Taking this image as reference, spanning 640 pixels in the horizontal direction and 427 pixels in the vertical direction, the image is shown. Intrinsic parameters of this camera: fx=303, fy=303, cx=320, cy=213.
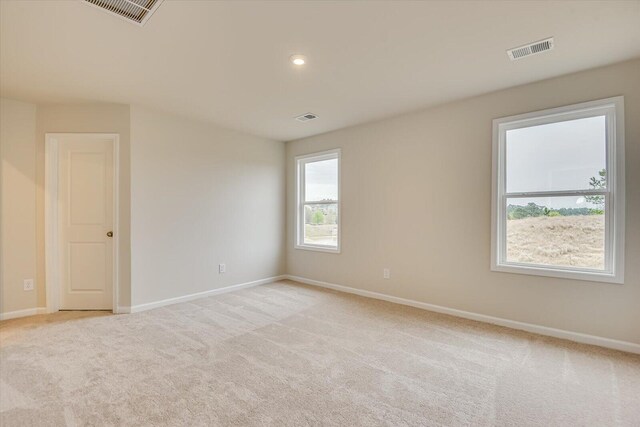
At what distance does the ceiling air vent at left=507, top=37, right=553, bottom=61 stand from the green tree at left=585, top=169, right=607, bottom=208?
1.31m

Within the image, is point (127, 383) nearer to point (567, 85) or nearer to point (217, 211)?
point (217, 211)

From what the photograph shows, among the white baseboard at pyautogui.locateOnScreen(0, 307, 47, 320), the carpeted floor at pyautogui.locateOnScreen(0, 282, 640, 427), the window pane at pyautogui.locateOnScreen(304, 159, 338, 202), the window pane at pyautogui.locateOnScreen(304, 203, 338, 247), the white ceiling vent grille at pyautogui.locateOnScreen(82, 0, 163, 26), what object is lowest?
the carpeted floor at pyautogui.locateOnScreen(0, 282, 640, 427)

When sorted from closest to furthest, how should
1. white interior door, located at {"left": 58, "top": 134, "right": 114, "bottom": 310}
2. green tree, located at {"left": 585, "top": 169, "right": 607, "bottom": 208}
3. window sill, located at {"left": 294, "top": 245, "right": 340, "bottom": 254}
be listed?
green tree, located at {"left": 585, "top": 169, "right": 607, "bottom": 208} → white interior door, located at {"left": 58, "top": 134, "right": 114, "bottom": 310} → window sill, located at {"left": 294, "top": 245, "right": 340, "bottom": 254}

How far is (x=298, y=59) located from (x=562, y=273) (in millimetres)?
3205

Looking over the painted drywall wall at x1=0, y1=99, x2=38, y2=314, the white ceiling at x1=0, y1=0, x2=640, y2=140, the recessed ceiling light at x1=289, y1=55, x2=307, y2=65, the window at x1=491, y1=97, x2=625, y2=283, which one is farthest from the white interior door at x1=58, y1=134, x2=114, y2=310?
the window at x1=491, y1=97, x2=625, y2=283

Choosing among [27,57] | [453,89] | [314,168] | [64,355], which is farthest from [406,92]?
[64,355]

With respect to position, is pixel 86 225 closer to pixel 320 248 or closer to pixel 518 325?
pixel 320 248

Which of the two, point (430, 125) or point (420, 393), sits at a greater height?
point (430, 125)

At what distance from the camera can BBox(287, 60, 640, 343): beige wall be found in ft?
8.93

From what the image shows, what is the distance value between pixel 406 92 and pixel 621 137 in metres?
1.96

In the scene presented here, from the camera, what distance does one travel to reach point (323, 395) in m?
2.06

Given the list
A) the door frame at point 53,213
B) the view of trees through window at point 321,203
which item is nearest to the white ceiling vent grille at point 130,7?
the door frame at point 53,213

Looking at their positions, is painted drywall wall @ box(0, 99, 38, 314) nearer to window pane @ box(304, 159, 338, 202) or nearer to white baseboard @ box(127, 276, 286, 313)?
white baseboard @ box(127, 276, 286, 313)

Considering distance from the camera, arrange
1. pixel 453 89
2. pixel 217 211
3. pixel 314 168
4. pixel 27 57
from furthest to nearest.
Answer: pixel 314 168 → pixel 217 211 → pixel 453 89 → pixel 27 57
